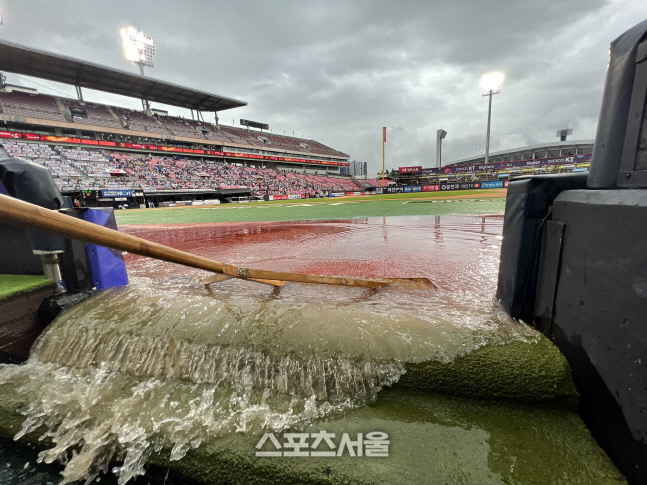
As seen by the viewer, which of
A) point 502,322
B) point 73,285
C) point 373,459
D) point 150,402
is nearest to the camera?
point 373,459

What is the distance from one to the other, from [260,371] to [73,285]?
2.05m

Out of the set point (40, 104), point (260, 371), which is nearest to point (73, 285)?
point (260, 371)

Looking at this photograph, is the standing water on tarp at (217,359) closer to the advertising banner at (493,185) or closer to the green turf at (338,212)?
the green turf at (338,212)

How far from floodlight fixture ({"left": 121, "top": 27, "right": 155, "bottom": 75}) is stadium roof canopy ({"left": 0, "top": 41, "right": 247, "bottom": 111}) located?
7.27 metres

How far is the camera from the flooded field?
1342 mm

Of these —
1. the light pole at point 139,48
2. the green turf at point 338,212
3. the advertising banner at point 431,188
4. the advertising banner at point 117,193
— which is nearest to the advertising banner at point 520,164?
the advertising banner at point 431,188

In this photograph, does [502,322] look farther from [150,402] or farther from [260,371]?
[150,402]

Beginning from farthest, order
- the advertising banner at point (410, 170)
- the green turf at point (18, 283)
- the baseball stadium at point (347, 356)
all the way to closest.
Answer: the advertising banner at point (410, 170) → the green turf at point (18, 283) → the baseball stadium at point (347, 356)

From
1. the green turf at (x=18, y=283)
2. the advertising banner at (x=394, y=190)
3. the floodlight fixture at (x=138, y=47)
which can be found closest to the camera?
the green turf at (x=18, y=283)

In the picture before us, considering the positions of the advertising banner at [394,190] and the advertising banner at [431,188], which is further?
the advertising banner at [394,190]

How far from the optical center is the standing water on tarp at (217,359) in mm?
1346

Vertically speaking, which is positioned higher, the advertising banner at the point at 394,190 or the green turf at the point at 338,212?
the advertising banner at the point at 394,190

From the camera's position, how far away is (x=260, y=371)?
1.55m

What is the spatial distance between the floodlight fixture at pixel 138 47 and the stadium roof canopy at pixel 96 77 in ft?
23.8
